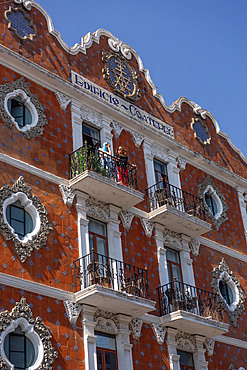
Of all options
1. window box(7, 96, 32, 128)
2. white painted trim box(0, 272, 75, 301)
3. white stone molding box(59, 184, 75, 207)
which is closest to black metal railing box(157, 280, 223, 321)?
white painted trim box(0, 272, 75, 301)

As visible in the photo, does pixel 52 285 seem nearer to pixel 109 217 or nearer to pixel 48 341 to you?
pixel 48 341

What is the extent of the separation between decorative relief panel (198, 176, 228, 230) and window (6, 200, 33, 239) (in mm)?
8080

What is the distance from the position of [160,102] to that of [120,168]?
459 centimetres

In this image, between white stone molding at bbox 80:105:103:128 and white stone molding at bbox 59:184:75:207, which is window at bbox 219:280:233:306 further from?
white stone molding at bbox 59:184:75:207

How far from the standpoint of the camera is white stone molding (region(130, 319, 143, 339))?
1733 cm

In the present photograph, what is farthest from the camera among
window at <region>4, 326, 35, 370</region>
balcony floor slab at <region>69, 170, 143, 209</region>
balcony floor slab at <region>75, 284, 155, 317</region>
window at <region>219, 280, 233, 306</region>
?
window at <region>219, 280, 233, 306</region>

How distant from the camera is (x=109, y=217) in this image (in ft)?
60.3

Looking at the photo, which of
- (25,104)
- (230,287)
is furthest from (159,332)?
(25,104)

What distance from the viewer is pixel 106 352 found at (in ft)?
54.1

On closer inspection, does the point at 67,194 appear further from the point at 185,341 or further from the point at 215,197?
the point at 215,197

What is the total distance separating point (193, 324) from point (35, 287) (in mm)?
5203

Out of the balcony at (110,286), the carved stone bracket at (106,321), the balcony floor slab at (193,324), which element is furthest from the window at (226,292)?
the carved stone bracket at (106,321)

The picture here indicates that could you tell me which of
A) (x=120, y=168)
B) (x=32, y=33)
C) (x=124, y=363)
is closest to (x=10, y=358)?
(x=124, y=363)

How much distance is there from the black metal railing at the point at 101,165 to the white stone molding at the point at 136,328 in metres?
3.83
